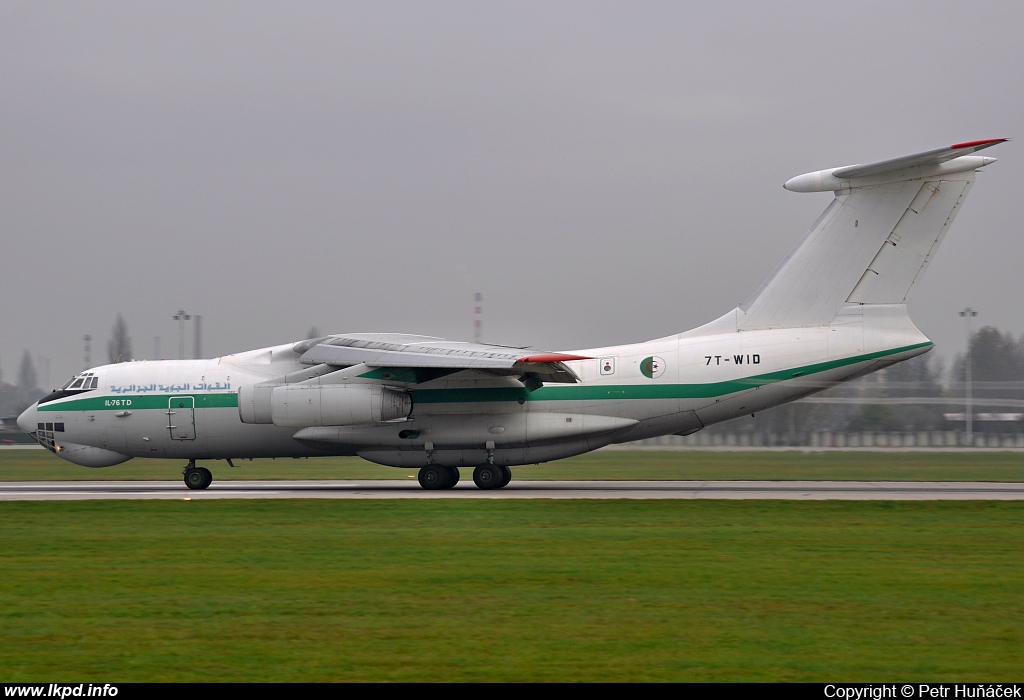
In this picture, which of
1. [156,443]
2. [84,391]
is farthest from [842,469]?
→ [84,391]

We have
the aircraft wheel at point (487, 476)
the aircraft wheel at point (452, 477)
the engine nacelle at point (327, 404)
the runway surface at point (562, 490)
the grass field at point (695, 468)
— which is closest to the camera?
the runway surface at point (562, 490)

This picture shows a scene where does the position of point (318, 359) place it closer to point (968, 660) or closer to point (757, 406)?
point (757, 406)

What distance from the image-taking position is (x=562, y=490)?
2292 cm

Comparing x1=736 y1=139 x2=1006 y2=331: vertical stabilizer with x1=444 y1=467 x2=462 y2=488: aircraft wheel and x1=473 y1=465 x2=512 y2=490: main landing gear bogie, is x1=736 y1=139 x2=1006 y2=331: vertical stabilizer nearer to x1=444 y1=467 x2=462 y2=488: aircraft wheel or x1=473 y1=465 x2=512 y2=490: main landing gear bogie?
x1=473 y1=465 x2=512 y2=490: main landing gear bogie

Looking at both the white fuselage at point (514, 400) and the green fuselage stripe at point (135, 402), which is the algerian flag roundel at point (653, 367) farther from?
the green fuselage stripe at point (135, 402)

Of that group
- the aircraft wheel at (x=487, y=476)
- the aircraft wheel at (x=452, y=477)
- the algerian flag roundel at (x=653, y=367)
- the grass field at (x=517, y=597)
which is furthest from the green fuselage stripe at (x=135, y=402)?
the algerian flag roundel at (x=653, y=367)

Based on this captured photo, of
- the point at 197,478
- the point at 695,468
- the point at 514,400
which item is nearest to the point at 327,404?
the point at 514,400

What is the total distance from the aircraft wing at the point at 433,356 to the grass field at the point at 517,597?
5089mm

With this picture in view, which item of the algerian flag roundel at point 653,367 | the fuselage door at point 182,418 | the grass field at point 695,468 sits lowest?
the grass field at point 695,468

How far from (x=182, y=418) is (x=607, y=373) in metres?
10.2

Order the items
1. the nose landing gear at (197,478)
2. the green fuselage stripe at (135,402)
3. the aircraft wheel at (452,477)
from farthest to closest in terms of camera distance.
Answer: the nose landing gear at (197,478), the green fuselage stripe at (135,402), the aircraft wheel at (452,477)

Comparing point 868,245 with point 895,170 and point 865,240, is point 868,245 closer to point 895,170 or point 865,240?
point 865,240

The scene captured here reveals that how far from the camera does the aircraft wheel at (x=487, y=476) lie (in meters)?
23.0

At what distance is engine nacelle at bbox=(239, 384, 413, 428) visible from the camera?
72.9ft
